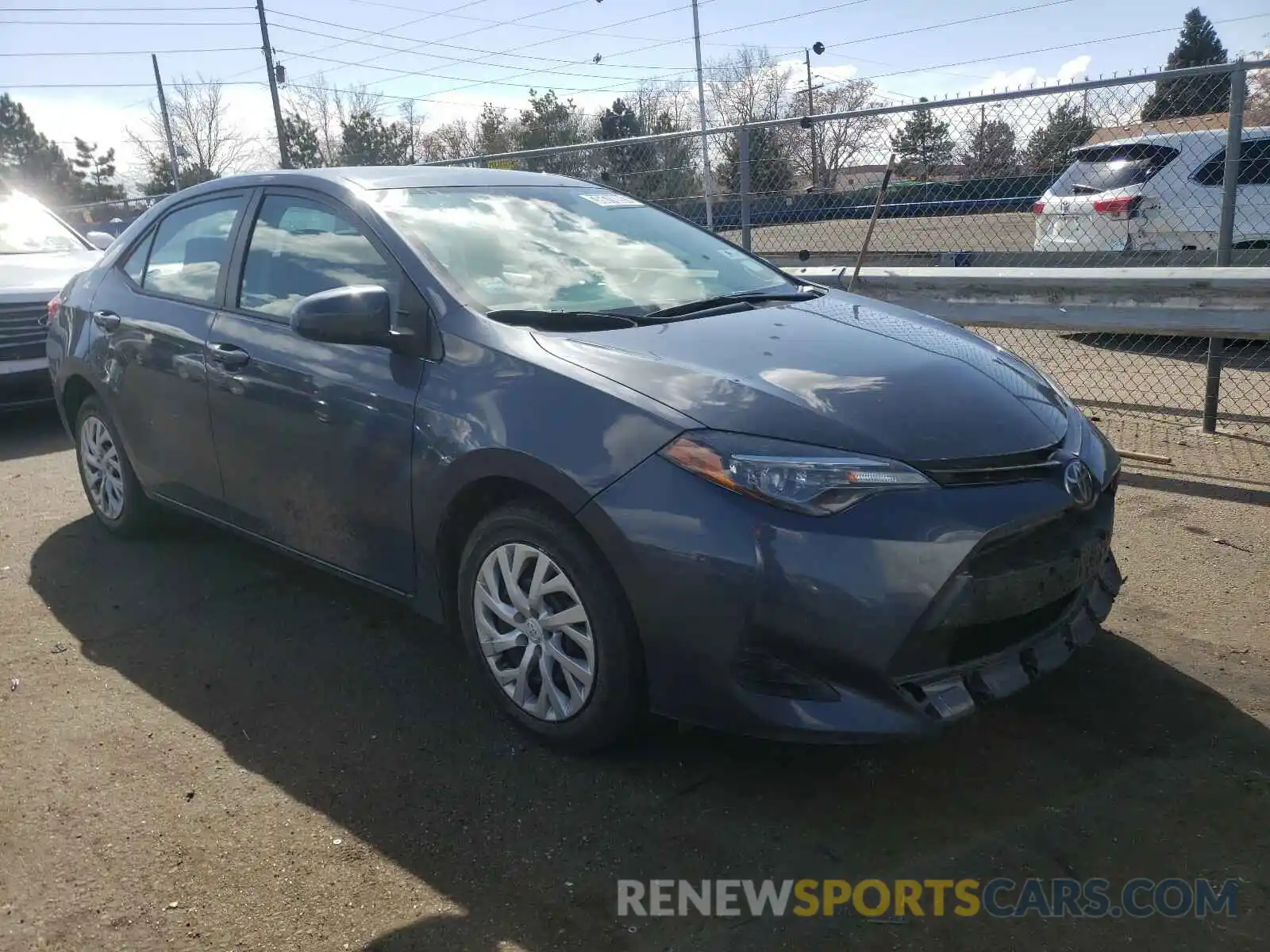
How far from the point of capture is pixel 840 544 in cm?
259

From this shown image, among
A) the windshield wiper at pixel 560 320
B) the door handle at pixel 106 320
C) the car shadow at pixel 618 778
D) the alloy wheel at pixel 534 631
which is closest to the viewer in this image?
the car shadow at pixel 618 778

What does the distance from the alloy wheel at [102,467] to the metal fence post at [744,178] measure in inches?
164

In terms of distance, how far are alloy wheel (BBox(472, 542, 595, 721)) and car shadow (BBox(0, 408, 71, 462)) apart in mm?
5324

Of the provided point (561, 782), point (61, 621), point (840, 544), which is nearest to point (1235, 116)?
point (840, 544)

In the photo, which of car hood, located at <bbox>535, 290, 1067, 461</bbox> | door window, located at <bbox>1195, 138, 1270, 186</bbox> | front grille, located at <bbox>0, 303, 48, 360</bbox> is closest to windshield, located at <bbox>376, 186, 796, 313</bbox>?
car hood, located at <bbox>535, 290, 1067, 461</bbox>

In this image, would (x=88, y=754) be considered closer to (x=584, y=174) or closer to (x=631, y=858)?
(x=631, y=858)

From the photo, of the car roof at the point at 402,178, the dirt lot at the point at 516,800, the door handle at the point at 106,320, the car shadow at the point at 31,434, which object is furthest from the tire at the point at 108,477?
the car shadow at the point at 31,434

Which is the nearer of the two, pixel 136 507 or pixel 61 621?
pixel 61 621

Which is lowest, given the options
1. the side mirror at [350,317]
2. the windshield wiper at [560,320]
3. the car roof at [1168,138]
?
the windshield wiper at [560,320]

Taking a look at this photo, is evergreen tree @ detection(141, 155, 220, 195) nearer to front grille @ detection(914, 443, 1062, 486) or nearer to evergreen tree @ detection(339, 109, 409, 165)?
evergreen tree @ detection(339, 109, 409, 165)

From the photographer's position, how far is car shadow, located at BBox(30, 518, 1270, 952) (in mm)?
2600

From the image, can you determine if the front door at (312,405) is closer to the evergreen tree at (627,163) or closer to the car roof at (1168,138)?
the car roof at (1168,138)

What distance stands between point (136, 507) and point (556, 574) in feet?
9.40

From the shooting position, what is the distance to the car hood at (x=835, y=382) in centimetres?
280
